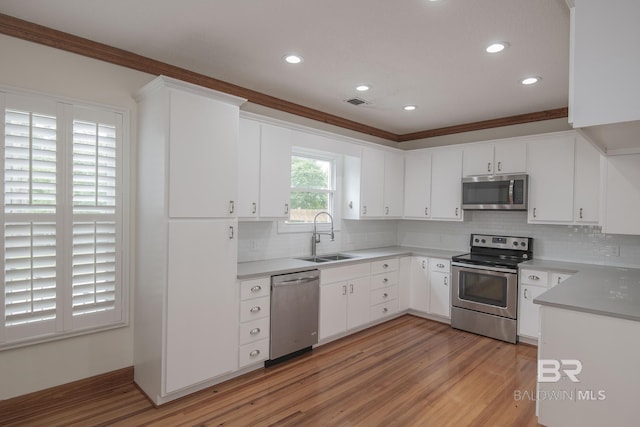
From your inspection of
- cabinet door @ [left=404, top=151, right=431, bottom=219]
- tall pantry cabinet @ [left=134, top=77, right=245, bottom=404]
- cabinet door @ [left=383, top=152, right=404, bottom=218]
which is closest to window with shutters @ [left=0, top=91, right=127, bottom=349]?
tall pantry cabinet @ [left=134, top=77, right=245, bottom=404]

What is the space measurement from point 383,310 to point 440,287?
784mm

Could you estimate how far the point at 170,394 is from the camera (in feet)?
8.63

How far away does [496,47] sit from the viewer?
260cm

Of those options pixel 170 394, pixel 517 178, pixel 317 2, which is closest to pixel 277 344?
pixel 170 394

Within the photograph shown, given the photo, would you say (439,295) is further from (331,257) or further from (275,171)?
(275,171)

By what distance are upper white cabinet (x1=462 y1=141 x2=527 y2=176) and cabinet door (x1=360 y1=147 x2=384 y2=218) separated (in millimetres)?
1070

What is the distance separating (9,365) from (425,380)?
3.06m

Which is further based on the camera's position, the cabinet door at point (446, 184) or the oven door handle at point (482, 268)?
the cabinet door at point (446, 184)

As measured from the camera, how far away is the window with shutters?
2379 mm

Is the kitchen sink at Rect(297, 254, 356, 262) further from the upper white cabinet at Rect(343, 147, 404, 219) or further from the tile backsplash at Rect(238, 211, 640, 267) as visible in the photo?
the upper white cabinet at Rect(343, 147, 404, 219)

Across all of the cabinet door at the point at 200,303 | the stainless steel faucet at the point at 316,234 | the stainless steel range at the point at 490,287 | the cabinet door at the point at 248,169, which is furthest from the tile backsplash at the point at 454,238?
the cabinet door at the point at 200,303

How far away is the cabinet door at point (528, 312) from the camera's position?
3.75 meters

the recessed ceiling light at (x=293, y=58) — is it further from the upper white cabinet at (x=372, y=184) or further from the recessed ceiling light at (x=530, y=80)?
the recessed ceiling light at (x=530, y=80)

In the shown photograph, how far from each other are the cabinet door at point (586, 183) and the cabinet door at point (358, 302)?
236 centimetres
